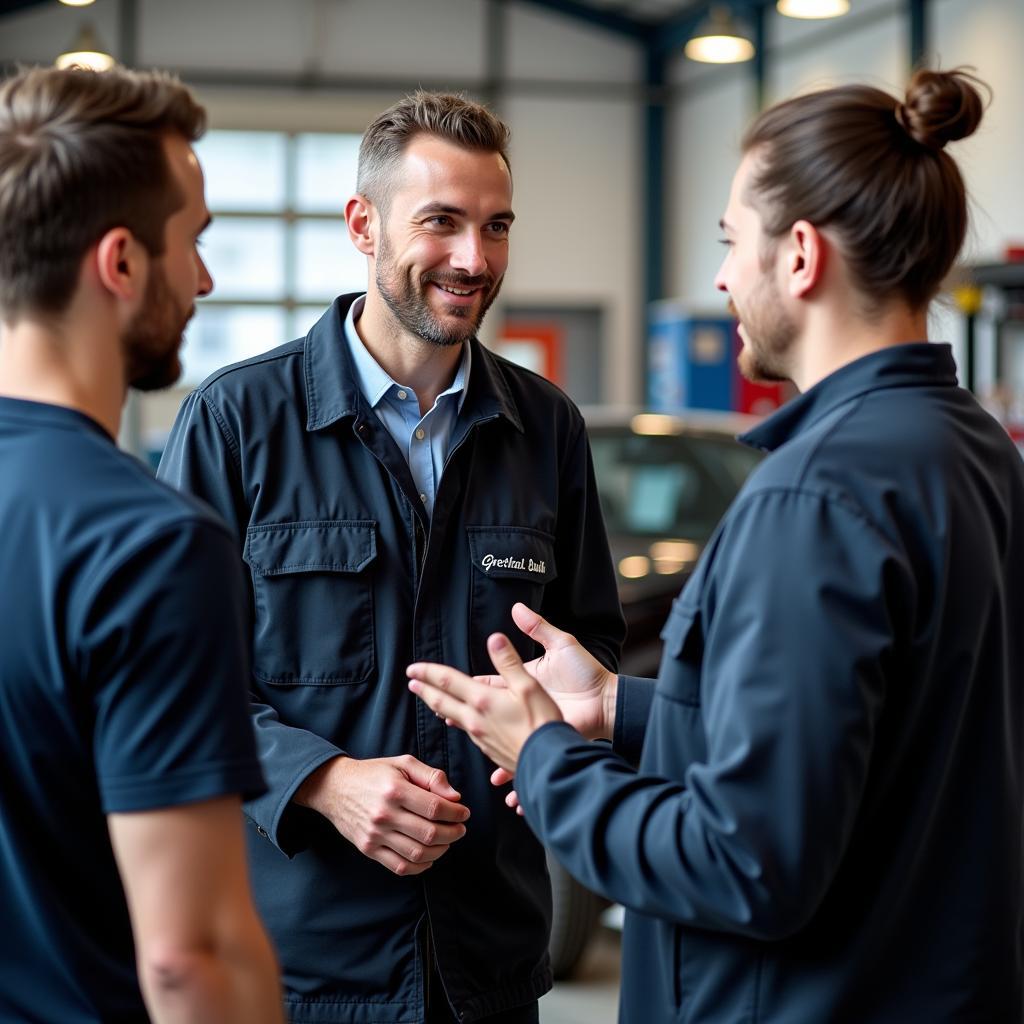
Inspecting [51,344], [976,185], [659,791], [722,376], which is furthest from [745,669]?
[722,376]

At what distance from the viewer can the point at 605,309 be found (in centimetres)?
1390

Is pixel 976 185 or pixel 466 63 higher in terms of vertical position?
pixel 466 63

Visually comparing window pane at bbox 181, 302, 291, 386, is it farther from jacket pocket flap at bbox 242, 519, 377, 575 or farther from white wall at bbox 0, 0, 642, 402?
jacket pocket flap at bbox 242, 519, 377, 575

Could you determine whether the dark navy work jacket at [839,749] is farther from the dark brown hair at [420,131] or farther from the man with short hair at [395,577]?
the dark brown hair at [420,131]

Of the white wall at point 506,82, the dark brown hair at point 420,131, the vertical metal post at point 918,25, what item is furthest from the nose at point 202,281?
the white wall at point 506,82

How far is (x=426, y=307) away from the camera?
6.81 feet

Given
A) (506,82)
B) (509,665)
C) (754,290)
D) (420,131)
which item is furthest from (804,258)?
(506,82)

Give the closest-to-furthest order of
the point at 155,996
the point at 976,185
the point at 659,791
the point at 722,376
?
the point at 155,996 → the point at 659,791 → the point at 976,185 → the point at 722,376

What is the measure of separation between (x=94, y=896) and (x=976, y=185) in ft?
29.8

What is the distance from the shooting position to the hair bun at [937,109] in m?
1.34

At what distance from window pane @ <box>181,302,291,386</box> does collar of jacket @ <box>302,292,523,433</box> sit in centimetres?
1133

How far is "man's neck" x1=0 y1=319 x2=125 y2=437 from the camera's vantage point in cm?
122

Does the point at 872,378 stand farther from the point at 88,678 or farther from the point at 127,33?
the point at 127,33

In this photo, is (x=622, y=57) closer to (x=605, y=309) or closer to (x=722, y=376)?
(x=605, y=309)
